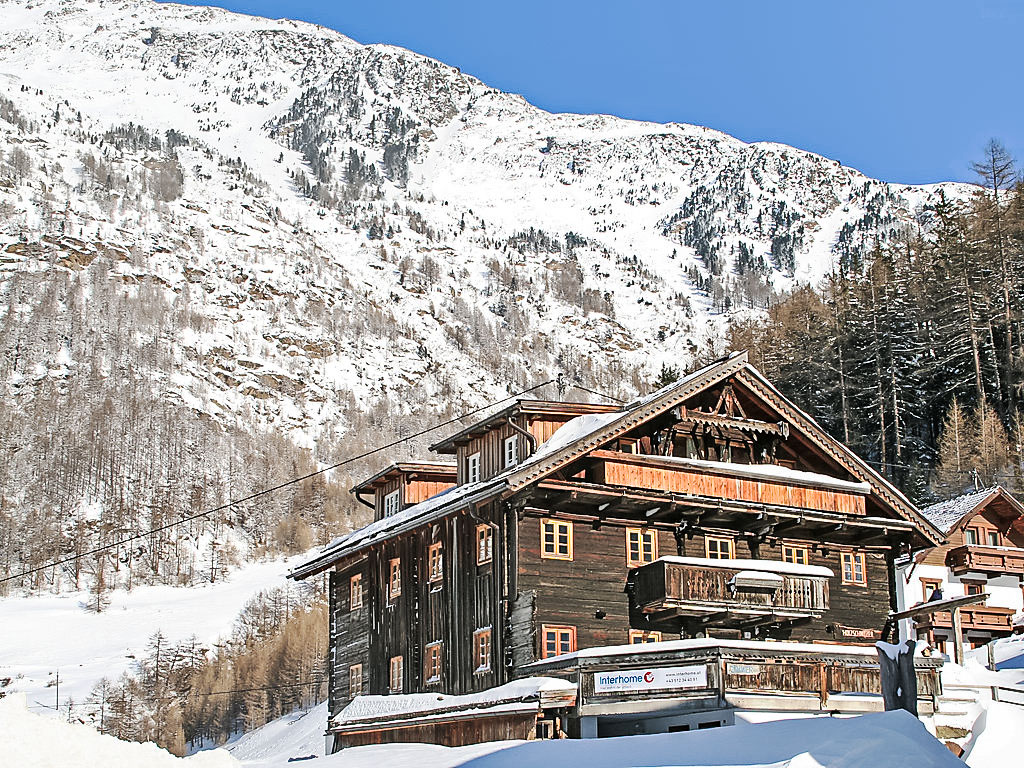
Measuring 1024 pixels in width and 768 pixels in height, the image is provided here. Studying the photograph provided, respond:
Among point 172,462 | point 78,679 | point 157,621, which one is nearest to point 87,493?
point 172,462

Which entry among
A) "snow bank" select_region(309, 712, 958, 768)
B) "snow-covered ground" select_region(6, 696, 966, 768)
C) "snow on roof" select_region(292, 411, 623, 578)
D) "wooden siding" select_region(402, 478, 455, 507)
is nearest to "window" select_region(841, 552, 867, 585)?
"snow on roof" select_region(292, 411, 623, 578)

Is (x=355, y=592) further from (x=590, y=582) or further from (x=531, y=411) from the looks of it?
(x=590, y=582)

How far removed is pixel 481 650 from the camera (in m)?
33.0

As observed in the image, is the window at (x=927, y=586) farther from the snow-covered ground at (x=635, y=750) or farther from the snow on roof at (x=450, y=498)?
the snow-covered ground at (x=635, y=750)

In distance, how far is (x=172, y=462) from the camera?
600 ft

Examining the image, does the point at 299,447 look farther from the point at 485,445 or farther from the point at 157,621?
the point at 485,445

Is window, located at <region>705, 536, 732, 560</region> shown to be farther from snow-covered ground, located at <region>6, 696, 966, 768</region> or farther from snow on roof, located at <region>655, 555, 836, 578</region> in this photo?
snow-covered ground, located at <region>6, 696, 966, 768</region>

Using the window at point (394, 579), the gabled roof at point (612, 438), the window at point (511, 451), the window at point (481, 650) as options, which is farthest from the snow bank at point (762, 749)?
the window at point (394, 579)

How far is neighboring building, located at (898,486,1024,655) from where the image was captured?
51.8 m

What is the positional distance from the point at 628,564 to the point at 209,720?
67.4m

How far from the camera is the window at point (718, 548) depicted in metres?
34.5

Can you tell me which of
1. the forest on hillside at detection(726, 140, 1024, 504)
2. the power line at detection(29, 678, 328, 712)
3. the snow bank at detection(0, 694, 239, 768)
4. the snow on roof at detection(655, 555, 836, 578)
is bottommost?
the power line at detection(29, 678, 328, 712)

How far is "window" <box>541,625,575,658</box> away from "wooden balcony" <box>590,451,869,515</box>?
4.17 metres

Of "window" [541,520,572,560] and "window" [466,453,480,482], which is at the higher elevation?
"window" [466,453,480,482]
